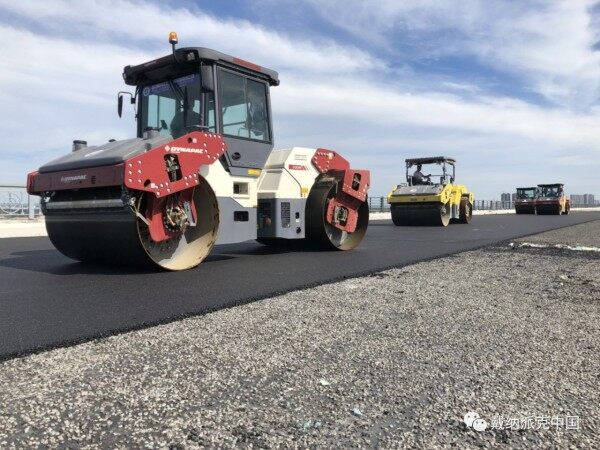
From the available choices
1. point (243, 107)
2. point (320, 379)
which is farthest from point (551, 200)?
point (320, 379)

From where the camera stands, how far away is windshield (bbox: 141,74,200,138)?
21.3 ft

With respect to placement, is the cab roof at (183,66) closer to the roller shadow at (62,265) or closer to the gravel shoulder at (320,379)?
the roller shadow at (62,265)

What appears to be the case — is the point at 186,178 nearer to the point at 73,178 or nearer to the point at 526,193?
the point at 73,178

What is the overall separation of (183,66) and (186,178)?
1689mm

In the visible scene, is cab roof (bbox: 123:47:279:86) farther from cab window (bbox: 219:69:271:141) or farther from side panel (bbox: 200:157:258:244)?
side panel (bbox: 200:157:258:244)

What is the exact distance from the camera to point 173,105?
671 cm

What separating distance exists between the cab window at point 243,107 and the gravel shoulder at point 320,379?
3202 mm

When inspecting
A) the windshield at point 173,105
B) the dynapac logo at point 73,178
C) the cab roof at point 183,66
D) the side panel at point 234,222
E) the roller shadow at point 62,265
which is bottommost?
the roller shadow at point 62,265

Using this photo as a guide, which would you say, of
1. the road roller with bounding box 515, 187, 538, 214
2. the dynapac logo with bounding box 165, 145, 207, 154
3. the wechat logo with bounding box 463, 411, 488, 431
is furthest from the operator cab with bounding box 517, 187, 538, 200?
the wechat logo with bounding box 463, 411, 488, 431

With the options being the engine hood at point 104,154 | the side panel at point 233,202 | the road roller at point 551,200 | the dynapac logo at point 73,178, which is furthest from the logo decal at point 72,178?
the road roller at point 551,200

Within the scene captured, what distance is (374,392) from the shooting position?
2363 millimetres

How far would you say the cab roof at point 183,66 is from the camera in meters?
6.20

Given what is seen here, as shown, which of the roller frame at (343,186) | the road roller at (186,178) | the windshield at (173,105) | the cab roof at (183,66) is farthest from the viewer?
the roller frame at (343,186)

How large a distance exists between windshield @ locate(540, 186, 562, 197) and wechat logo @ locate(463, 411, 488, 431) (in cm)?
3468
